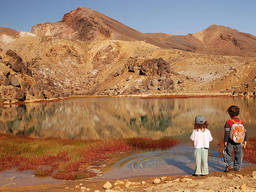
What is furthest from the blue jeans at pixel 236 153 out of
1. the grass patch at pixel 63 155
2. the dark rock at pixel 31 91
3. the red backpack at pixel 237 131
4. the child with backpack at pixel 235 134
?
the dark rock at pixel 31 91

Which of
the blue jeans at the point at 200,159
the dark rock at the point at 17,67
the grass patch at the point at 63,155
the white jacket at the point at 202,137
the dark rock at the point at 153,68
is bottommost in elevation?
the grass patch at the point at 63,155

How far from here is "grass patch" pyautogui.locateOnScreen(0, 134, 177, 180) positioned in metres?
14.3

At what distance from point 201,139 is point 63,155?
33.7 feet

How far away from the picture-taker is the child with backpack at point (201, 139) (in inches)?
426

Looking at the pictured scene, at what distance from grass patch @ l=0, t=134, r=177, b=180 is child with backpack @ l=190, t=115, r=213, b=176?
17.8 feet

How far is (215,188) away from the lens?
351 inches

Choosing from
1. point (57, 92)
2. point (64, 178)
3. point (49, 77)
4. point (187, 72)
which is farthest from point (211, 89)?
point (64, 178)

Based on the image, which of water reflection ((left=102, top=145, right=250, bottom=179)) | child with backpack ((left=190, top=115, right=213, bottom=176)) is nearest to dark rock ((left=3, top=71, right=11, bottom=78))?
water reflection ((left=102, top=145, right=250, bottom=179))

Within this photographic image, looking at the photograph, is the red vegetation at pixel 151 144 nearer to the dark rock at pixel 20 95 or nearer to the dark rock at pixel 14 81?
the dark rock at pixel 20 95

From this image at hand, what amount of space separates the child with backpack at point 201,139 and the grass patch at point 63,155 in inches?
213

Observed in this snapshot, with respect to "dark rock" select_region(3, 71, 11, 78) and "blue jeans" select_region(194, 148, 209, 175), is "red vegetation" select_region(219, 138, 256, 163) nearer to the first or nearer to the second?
"blue jeans" select_region(194, 148, 209, 175)

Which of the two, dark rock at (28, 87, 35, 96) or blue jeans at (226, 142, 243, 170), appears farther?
dark rock at (28, 87, 35, 96)

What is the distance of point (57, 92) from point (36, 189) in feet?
338

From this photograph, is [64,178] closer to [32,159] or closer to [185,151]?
[32,159]
